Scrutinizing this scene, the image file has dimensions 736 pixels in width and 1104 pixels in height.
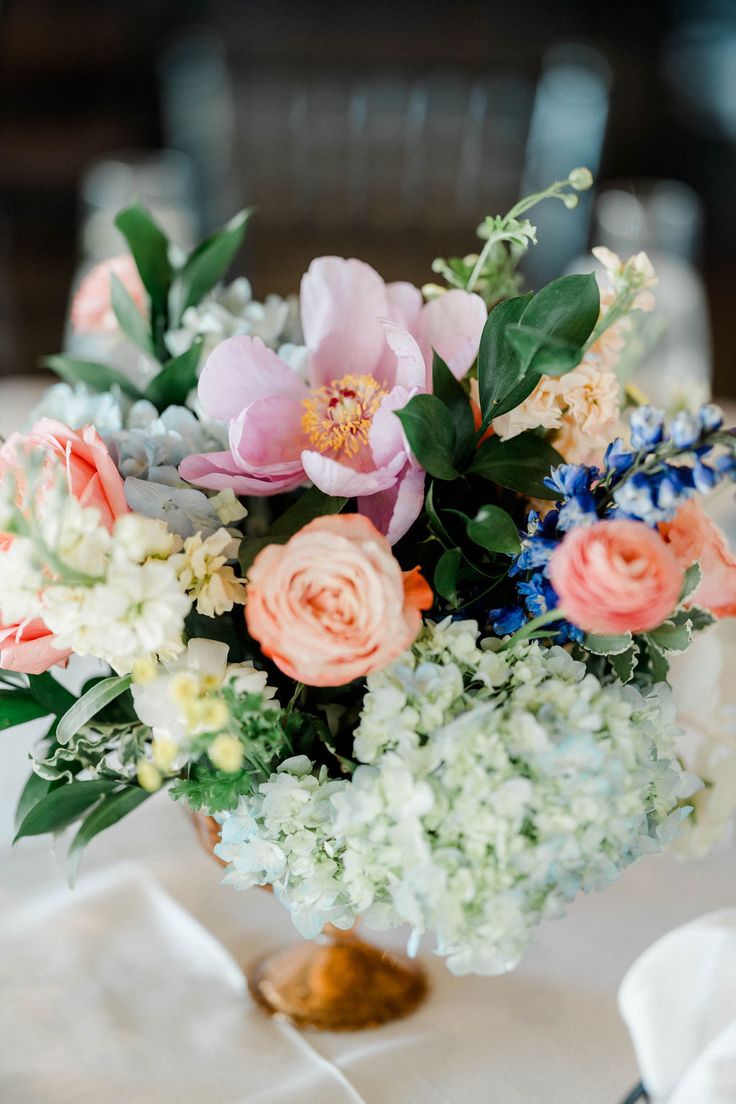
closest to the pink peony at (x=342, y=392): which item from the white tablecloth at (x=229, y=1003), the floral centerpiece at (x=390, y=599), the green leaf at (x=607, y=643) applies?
the floral centerpiece at (x=390, y=599)

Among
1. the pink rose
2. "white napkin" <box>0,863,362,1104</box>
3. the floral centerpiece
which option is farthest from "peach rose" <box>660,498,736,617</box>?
the pink rose

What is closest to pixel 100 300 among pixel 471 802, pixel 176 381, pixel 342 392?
pixel 176 381

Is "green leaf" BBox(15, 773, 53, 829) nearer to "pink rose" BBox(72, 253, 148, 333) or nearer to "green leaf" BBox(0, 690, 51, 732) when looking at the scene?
"green leaf" BBox(0, 690, 51, 732)

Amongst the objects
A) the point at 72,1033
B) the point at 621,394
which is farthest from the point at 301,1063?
the point at 621,394

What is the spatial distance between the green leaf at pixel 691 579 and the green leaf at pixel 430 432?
0.42 ft

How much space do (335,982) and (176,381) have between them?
1.35 ft

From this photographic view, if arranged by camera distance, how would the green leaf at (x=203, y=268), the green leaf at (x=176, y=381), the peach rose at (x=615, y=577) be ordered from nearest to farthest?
1. the peach rose at (x=615, y=577)
2. the green leaf at (x=176, y=381)
3. the green leaf at (x=203, y=268)

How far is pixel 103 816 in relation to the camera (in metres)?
0.63

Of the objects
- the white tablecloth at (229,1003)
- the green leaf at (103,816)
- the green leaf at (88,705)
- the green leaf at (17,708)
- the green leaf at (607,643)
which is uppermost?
the green leaf at (607,643)

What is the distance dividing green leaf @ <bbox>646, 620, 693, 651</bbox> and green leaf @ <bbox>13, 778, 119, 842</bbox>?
32 cm

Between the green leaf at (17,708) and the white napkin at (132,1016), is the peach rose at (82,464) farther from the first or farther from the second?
the white napkin at (132,1016)

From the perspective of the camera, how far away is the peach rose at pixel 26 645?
0.54 m

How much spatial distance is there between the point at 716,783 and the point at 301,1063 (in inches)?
12.4

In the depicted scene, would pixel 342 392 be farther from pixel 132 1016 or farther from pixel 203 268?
pixel 132 1016
